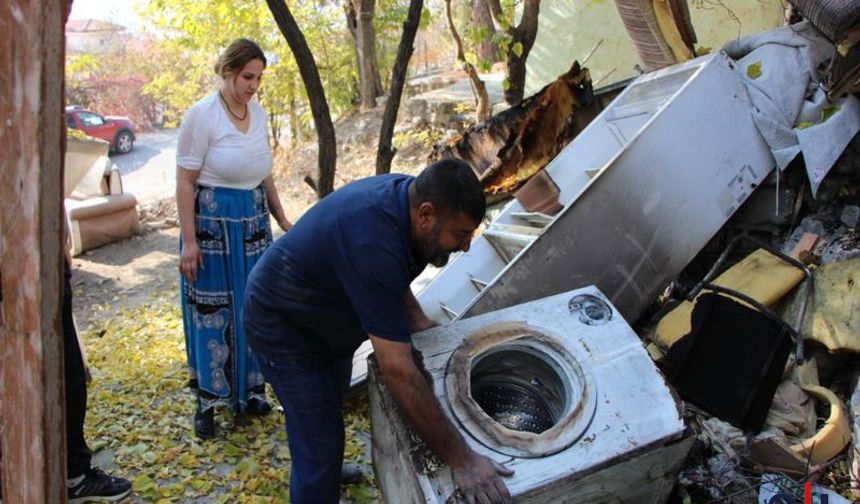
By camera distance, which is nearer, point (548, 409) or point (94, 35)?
point (548, 409)

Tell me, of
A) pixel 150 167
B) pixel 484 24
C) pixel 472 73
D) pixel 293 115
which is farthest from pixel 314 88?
pixel 150 167

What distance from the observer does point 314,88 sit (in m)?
4.35

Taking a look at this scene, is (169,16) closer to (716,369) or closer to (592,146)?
(592,146)

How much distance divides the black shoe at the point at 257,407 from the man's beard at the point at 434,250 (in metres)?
2.02

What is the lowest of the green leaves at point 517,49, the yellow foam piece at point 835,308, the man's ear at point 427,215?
the yellow foam piece at point 835,308

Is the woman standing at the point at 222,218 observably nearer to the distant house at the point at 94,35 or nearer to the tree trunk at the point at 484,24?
the tree trunk at the point at 484,24

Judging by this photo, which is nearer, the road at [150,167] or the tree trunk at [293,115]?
the tree trunk at [293,115]

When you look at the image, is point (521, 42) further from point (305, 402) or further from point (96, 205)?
point (96, 205)

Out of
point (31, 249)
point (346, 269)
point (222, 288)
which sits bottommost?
point (222, 288)

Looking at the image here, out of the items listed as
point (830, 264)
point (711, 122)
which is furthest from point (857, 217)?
point (711, 122)

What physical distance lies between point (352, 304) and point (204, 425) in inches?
76.2

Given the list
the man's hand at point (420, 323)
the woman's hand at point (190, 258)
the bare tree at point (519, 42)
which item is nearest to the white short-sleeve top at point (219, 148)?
the woman's hand at point (190, 258)

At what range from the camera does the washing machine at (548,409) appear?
212 cm

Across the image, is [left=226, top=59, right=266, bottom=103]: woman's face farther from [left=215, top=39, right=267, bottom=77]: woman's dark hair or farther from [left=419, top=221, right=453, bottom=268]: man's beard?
[left=419, top=221, right=453, bottom=268]: man's beard
